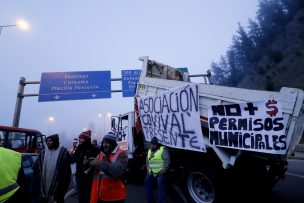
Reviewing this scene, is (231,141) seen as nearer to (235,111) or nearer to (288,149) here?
(235,111)

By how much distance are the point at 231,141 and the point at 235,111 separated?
0.58 metres

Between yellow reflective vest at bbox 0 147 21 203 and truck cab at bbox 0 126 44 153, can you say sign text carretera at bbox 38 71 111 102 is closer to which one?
truck cab at bbox 0 126 44 153

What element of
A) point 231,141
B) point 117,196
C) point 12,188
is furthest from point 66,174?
point 231,141

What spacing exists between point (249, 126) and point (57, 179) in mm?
3487

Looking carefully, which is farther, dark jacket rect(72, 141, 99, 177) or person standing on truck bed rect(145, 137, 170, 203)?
person standing on truck bed rect(145, 137, 170, 203)

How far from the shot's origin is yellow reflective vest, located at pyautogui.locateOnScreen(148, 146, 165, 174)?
6.09 meters

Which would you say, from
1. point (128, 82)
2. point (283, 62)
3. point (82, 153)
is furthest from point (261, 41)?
point (82, 153)

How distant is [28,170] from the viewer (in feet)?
18.6

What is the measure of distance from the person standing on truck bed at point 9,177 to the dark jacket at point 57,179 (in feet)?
7.95

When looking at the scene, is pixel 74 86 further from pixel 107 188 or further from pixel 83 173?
pixel 107 188

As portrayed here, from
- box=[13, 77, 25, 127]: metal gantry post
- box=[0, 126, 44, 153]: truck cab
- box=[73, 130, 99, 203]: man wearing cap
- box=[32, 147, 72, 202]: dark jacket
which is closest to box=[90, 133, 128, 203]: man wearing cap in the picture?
box=[32, 147, 72, 202]: dark jacket

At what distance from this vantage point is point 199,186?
589 centimetres

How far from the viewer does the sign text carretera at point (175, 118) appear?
18.9 feet

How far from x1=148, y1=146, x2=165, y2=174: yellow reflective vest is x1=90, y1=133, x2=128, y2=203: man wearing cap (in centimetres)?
240
